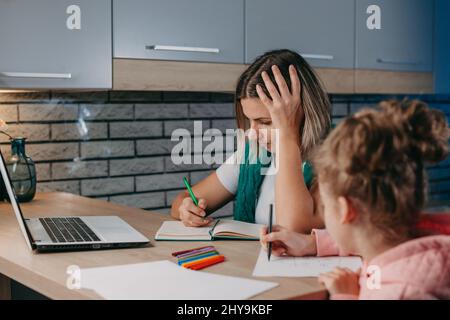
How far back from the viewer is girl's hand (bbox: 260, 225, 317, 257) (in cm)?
143

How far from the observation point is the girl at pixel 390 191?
1.03 m

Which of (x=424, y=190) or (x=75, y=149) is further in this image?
(x=75, y=149)

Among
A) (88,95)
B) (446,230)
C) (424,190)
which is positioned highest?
(88,95)

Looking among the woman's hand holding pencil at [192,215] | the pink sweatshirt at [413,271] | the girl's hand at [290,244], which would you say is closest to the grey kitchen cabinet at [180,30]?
the woman's hand holding pencil at [192,215]

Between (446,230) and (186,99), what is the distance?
65.2 inches

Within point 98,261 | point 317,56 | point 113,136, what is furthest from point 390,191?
point 113,136

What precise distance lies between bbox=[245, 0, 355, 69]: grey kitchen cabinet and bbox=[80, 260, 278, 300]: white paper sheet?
124 centimetres

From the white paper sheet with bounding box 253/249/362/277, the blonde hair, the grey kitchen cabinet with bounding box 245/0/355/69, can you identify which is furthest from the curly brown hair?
the grey kitchen cabinet with bounding box 245/0/355/69

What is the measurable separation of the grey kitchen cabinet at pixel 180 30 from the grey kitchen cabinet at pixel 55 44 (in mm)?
63

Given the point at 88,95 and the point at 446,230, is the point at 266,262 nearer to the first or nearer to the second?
the point at 446,230

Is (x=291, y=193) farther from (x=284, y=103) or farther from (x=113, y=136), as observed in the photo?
(x=113, y=136)

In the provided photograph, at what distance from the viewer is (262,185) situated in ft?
7.04
